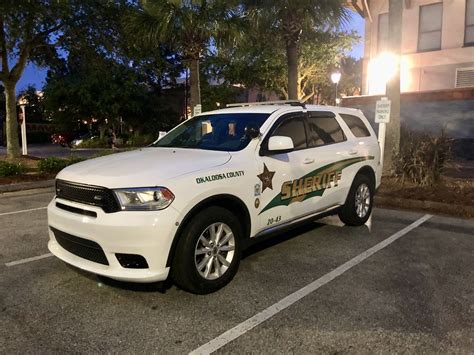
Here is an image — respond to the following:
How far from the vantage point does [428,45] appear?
22.2 metres

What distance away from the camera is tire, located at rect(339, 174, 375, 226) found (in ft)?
20.9

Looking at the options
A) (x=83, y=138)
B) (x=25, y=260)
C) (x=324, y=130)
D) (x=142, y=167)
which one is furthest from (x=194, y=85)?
(x=83, y=138)

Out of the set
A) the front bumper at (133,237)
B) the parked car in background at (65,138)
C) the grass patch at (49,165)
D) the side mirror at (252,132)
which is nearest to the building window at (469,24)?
the grass patch at (49,165)

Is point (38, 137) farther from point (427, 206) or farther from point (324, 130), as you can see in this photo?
point (324, 130)

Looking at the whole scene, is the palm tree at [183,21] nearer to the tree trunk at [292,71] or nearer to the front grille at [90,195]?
the tree trunk at [292,71]

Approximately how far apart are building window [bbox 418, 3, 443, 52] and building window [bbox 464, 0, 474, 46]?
1.19 meters

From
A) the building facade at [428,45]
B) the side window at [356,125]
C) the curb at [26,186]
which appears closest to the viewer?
the side window at [356,125]

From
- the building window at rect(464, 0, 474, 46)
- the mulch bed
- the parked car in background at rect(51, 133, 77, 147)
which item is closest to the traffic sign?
the mulch bed

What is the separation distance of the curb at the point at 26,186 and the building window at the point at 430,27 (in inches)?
745

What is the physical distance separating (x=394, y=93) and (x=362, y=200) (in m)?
5.10

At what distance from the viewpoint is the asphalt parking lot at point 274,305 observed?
3348mm

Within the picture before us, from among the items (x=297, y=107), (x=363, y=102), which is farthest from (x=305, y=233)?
(x=363, y=102)

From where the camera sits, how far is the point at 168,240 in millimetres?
3799

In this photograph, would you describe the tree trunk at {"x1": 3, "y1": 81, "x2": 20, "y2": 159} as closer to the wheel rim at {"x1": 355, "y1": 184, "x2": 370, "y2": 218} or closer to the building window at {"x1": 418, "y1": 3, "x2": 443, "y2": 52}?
the wheel rim at {"x1": 355, "y1": 184, "x2": 370, "y2": 218}
